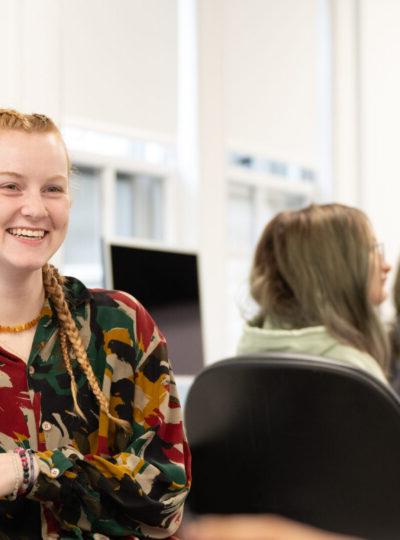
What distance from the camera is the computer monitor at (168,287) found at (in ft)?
7.32

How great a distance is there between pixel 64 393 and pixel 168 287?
1.08 m

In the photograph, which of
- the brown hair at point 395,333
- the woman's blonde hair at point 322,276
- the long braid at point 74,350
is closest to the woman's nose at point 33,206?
the long braid at point 74,350

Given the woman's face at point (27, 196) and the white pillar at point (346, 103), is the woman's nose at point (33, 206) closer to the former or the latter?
the woman's face at point (27, 196)

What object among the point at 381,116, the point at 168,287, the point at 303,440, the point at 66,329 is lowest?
the point at 303,440

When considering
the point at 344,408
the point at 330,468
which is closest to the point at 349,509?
the point at 330,468

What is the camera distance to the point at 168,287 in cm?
237

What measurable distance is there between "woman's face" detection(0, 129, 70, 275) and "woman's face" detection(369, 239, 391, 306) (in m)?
1.06

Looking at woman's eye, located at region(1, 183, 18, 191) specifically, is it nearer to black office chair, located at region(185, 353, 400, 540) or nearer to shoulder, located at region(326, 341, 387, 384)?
black office chair, located at region(185, 353, 400, 540)

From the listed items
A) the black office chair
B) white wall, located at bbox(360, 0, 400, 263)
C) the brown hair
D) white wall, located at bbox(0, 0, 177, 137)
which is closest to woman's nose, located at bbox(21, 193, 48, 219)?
the black office chair

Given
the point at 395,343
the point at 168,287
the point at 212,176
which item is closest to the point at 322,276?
the point at 168,287

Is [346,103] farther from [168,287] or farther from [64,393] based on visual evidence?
[64,393]

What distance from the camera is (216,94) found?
12.0ft

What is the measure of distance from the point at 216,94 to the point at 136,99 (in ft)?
1.47

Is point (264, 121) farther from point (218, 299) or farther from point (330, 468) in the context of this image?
point (330, 468)
